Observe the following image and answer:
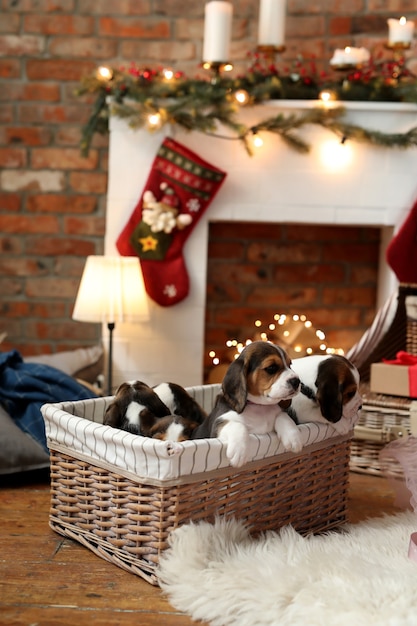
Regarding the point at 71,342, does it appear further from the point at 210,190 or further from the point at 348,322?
the point at 348,322

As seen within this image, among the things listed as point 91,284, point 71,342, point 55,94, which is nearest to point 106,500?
point 91,284

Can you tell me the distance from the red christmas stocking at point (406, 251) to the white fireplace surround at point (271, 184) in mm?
414

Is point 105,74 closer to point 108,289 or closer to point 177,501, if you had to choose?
point 108,289

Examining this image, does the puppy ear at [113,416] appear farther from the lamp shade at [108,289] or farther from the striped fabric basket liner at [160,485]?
the lamp shade at [108,289]

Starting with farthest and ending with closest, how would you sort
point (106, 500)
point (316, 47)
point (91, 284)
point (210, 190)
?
point (316, 47) < point (210, 190) < point (91, 284) < point (106, 500)

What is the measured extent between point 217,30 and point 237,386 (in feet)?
6.36

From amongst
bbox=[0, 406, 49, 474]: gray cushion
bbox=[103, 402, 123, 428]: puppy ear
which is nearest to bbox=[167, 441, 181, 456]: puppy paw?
bbox=[103, 402, 123, 428]: puppy ear

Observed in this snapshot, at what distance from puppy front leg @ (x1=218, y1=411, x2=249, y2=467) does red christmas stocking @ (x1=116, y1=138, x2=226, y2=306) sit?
172 centimetres

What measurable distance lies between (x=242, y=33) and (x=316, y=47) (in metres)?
0.33

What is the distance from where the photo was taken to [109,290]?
3.11 metres

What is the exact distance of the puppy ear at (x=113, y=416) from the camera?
1907mm

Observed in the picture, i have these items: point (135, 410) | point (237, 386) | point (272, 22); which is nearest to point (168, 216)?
point (272, 22)

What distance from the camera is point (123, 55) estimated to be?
3639mm

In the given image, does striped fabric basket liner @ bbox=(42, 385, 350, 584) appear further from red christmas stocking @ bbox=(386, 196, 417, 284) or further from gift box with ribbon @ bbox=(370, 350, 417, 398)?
red christmas stocking @ bbox=(386, 196, 417, 284)
